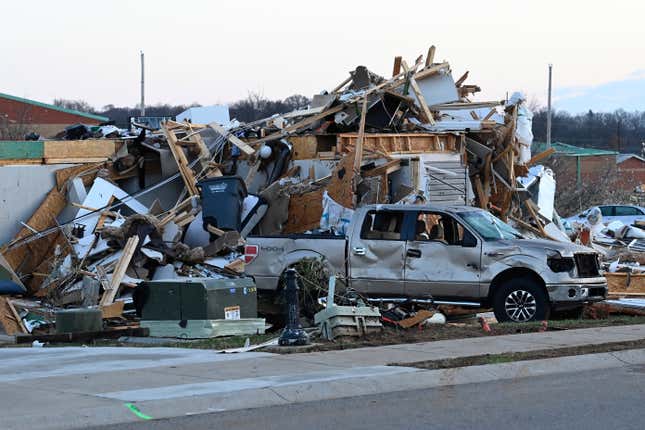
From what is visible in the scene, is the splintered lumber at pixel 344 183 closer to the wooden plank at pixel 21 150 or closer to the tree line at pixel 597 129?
the wooden plank at pixel 21 150

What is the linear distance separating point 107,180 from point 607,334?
1378 centimetres

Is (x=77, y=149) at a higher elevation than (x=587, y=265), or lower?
higher

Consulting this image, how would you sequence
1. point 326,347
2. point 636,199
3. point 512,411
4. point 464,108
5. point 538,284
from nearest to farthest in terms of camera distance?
1. point 512,411
2. point 326,347
3. point 538,284
4. point 464,108
5. point 636,199

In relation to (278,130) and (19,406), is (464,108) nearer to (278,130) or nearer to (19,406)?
(278,130)

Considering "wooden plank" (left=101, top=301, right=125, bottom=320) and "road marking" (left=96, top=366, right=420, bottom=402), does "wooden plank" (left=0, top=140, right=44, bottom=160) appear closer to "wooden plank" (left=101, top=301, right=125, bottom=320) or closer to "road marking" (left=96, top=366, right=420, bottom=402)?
"wooden plank" (left=101, top=301, right=125, bottom=320)

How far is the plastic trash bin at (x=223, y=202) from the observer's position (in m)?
21.4

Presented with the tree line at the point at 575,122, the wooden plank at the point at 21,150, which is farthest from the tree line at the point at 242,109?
the wooden plank at the point at 21,150

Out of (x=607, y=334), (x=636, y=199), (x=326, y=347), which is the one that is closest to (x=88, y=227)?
(x=326, y=347)

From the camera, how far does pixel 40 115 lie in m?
59.6

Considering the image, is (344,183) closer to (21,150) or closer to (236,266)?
(236,266)

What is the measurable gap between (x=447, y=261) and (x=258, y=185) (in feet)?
29.8

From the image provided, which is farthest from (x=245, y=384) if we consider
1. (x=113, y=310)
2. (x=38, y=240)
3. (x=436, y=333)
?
(x=38, y=240)

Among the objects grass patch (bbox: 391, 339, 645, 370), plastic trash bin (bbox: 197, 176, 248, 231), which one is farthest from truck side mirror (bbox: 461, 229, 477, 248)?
plastic trash bin (bbox: 197, 176, 248, 231)

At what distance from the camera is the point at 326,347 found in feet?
42.1
